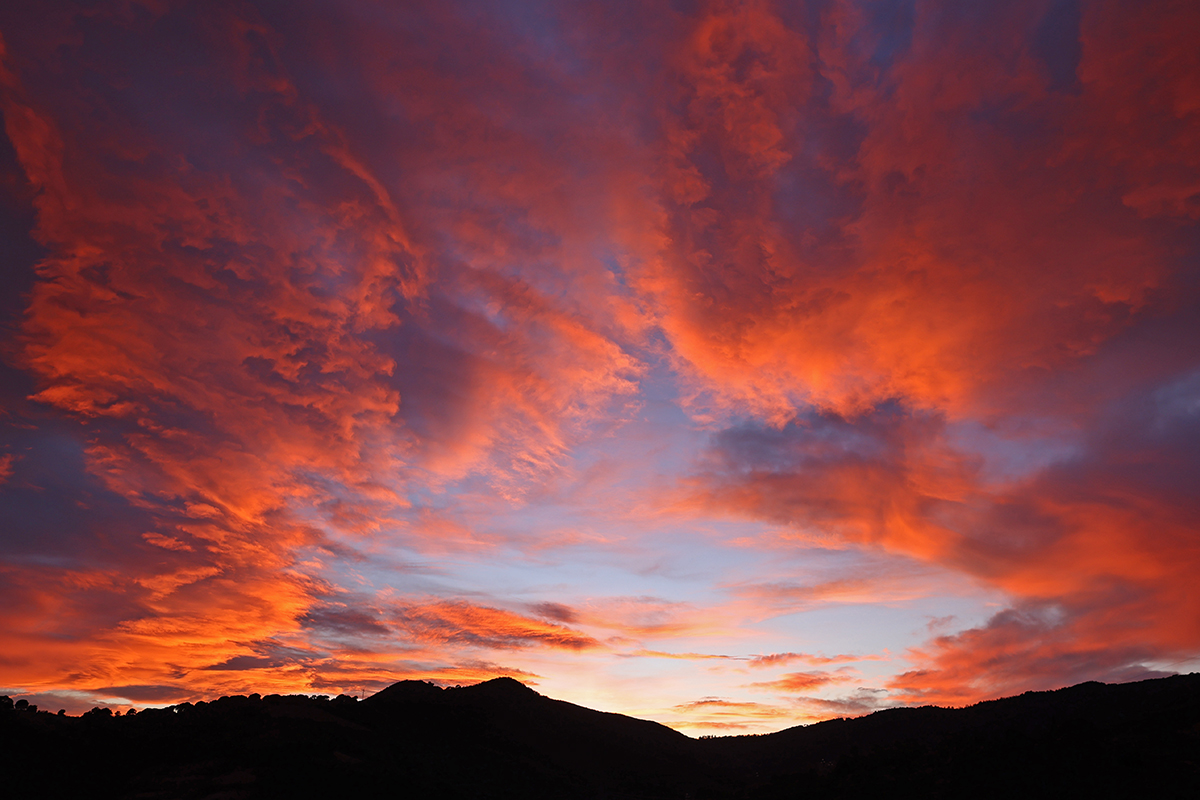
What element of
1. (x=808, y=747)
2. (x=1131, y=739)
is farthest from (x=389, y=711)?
(x=1131, y=739)

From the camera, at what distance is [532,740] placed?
6244 centimetres

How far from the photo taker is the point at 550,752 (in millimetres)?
60625

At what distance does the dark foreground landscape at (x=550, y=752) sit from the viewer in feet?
112

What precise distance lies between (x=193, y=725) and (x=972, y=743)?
192ft

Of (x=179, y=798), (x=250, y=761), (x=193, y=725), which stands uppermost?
(x=193, y=725)

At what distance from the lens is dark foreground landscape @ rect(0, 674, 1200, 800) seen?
112 ft

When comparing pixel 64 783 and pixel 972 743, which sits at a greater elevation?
pixel 972 743

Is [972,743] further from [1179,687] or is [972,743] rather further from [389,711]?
[389,711]

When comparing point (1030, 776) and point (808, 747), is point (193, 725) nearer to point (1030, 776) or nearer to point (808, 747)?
point (1030, 776)

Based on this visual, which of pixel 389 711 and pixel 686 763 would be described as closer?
pixel 389 711

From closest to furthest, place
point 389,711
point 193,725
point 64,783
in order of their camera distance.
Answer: point 64,783 < point 193,725 < point 389,711

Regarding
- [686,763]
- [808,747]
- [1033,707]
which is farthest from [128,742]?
[1033,707]

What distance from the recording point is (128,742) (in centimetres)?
3988

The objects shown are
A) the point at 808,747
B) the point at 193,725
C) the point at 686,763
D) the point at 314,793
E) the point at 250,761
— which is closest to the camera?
the point at 314,793
